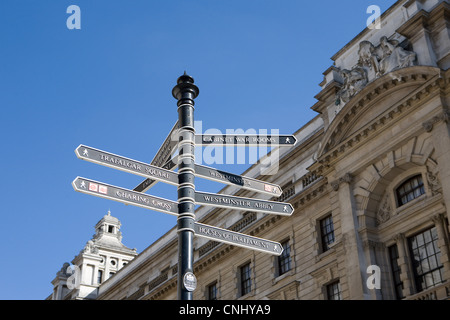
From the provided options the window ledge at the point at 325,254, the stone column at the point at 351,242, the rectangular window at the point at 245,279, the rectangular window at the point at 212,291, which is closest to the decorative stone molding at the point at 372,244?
the stone column at the point at 351,242

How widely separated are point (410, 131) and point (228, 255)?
627 inches

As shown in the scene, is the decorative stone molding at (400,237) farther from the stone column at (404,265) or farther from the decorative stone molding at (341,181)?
the decorative stone molding at (341,181)

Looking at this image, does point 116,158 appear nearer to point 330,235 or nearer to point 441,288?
point 441,288

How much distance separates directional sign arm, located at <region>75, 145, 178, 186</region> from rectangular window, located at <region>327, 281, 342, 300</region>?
19.1 m

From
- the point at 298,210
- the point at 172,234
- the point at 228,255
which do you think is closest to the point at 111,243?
the point at 172,234

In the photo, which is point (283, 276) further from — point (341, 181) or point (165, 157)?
point (165, 157)

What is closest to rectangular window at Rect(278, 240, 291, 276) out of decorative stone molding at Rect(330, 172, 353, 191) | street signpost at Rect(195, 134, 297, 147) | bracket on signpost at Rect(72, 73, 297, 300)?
decorative stone molding at Rect(330, 172, 353, 191)

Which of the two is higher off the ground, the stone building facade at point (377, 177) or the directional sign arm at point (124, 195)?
the stone building facade at point (377, 177)

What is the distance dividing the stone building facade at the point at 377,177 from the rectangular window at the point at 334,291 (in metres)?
0.05

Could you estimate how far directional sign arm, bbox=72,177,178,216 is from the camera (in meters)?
9.70

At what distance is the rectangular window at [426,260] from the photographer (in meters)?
23.2

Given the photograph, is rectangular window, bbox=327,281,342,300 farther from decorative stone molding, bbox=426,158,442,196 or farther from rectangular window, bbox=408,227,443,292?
decorative stone molding, bbox=426,158,442,196

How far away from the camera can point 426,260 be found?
23.8m

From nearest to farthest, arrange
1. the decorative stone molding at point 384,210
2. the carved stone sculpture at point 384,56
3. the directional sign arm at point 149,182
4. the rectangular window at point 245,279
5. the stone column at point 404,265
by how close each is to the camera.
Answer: the directional sign arm at point 149,182
the stone column at point 404,265
the carved stone sculpture at point 384,56
the decorative stone molding at point 384,210
the rectangular window at point 245,279
